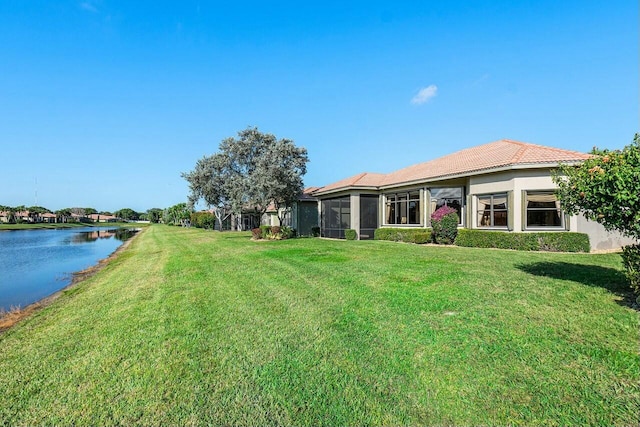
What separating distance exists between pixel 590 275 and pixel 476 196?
919cm

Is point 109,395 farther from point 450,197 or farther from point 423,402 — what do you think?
point 450,197

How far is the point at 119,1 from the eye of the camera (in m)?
13.3

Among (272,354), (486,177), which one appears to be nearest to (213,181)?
(486,177)

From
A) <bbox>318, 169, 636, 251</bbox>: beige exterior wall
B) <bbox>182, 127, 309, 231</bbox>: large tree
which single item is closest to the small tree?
<bbox>318, 169, 636, 251</bbox>: beige exterior wall

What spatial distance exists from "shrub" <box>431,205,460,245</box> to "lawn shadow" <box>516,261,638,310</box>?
662 cm

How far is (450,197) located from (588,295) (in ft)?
40.2

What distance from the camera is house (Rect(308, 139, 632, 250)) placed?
1302 centimetres

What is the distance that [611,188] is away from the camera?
4828 millimetres

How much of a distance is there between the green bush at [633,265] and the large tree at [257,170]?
16.5 meters

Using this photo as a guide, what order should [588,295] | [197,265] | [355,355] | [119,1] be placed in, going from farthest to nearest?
1. [119,1]
2. [197,265]
3. [588,295]
4. [355,355]

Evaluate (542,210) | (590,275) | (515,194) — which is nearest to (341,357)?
(590,275)

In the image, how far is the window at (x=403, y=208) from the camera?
60.1 feet

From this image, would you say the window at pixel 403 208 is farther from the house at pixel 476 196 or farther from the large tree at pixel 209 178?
the large tree at pixel 209 178

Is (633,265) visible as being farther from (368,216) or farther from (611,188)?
(368,216)
